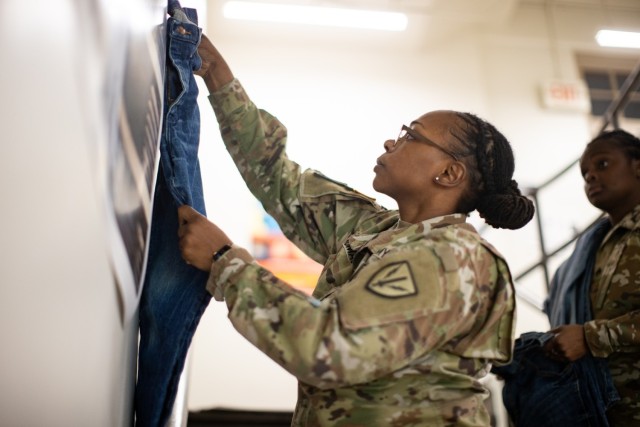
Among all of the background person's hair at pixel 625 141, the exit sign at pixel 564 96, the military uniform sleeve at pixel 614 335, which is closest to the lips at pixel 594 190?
the background person's hair at pixel 625 141

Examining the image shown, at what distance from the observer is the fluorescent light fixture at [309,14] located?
17.0ft

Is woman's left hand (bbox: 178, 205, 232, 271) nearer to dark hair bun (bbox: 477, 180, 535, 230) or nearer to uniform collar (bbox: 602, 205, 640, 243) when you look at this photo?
dark hair bun (bbox: 477, 180, 535, 230)

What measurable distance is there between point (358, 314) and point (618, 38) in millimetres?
5574

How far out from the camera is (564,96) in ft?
Result: 19.0

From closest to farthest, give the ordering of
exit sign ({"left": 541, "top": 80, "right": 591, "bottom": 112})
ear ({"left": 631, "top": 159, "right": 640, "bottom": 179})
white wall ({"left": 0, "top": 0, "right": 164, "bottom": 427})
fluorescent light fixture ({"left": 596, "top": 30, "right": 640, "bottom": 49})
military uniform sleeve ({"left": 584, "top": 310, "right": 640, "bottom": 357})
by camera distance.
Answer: white wall ({"left": 0, "top": 0, "right": 164, "bottom": 427}) → military uniform sleeve ({"left": 584, "top": 310, "right": 640, "bottom": 357}) → ear ({"left": 631, "top": 159, "right": 640, "bottom": 179}) → fluorescent light fixture ({"left": 596, "top": 30, "right": 640, "bottom": 49}) → exit sign ({"left": 541, "top": 80, "right": 591, "bottom": 112})

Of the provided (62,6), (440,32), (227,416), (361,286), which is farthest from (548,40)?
(62,6)

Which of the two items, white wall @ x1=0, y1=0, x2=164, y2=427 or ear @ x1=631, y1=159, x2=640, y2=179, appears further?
ear @ x1=631, y1=159, x2=640, y2=179

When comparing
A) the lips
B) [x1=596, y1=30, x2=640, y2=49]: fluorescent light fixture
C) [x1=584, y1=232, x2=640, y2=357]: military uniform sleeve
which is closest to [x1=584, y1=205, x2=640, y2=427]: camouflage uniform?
[x1=584, y1=232, x2=640, y2=357]: military uniform sleeve

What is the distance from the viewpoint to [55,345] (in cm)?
55

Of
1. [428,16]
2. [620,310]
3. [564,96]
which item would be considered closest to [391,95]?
[428,16]

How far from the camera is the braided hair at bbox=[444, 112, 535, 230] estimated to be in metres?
1.29

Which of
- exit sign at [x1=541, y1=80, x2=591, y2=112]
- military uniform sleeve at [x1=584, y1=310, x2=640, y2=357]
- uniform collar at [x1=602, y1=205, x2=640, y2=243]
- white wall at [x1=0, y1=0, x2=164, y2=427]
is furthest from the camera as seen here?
exit sign at [x1=541, y1=80, x2=591, y2=112]

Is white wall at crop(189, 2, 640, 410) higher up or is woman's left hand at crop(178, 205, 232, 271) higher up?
white wall at crop(189, 2, 640, 410)

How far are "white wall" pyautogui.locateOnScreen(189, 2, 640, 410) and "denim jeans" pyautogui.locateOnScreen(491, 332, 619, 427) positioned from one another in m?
3.65
